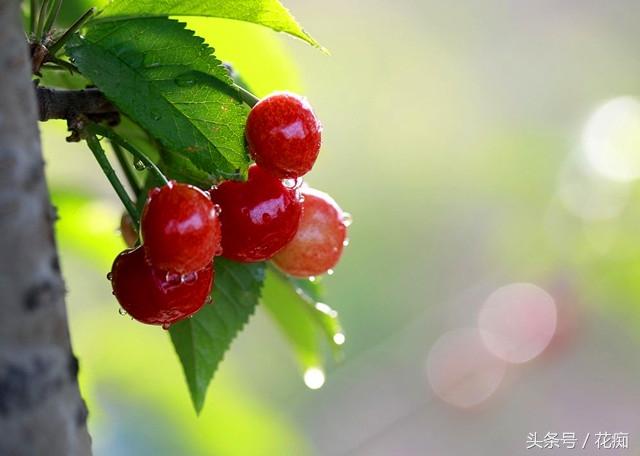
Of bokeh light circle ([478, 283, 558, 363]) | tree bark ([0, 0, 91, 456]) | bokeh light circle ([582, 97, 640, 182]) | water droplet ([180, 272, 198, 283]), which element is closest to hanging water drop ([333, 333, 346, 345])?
water droplet ([180, 272, 198, 283])

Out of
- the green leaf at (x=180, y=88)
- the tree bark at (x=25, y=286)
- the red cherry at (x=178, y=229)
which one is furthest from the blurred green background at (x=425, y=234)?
the tree bark at (x=25, y=286)

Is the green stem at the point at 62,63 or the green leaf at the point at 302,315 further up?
the green stem at the point at 62,63

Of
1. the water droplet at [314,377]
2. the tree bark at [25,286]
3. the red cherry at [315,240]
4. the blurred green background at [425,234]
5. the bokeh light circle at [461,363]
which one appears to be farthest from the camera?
the bokeh light circle at [461,363]

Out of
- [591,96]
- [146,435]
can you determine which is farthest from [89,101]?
[591,96]

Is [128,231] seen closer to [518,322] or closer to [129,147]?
[129,147]

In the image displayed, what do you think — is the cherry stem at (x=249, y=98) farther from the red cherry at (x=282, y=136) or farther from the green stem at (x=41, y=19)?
the green stem at (x=41, y=19)

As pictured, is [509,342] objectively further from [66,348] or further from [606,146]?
[66,348]

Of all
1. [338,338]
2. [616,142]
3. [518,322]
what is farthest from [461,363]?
[338,338]
